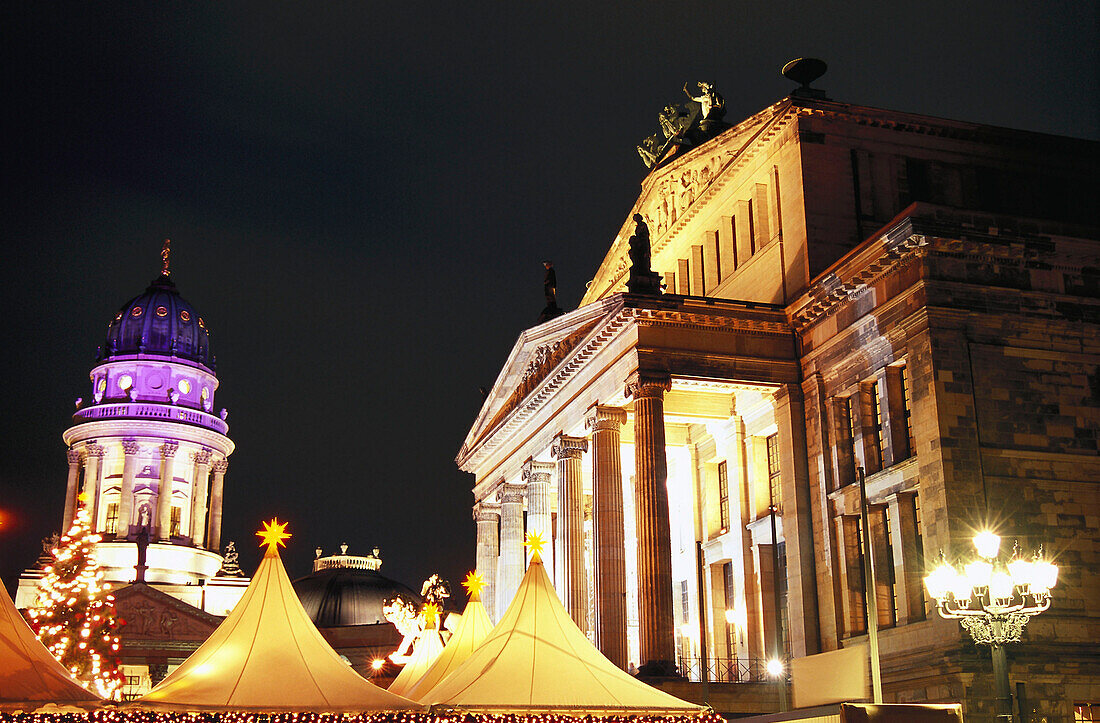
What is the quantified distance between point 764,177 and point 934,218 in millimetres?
9544

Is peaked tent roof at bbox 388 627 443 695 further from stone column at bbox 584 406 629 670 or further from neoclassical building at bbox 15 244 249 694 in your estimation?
neoclassical building at bbox 15 244 249 694

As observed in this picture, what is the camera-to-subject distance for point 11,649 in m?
20.8

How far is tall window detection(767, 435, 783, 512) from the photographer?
3844cm

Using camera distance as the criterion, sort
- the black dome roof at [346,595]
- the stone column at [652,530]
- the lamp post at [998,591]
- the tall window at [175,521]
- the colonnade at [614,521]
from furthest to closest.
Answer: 1. the black dome roof at [346,595]
2. the tall window at [175,521]
3. the colonnade at [614,521]
4. the stone column at [652,530]
5. the lamp post at [998,591]

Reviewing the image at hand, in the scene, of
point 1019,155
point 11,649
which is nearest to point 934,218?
point 1019,155

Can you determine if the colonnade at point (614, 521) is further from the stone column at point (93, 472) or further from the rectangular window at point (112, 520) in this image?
the stone column at point (93, 472)

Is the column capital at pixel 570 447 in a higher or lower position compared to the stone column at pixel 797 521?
higher

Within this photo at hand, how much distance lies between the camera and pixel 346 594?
10031cm

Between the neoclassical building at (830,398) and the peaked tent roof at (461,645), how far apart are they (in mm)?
4752

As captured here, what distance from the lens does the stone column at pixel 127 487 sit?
9462cm

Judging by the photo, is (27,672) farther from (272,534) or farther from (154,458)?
(154,458)


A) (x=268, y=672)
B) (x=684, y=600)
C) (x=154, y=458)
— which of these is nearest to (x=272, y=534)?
(x=268, y=672)

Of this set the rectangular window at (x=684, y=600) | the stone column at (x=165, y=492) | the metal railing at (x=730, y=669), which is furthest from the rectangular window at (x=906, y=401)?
the stone column at (x=165, y=492)

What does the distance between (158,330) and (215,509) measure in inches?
635
